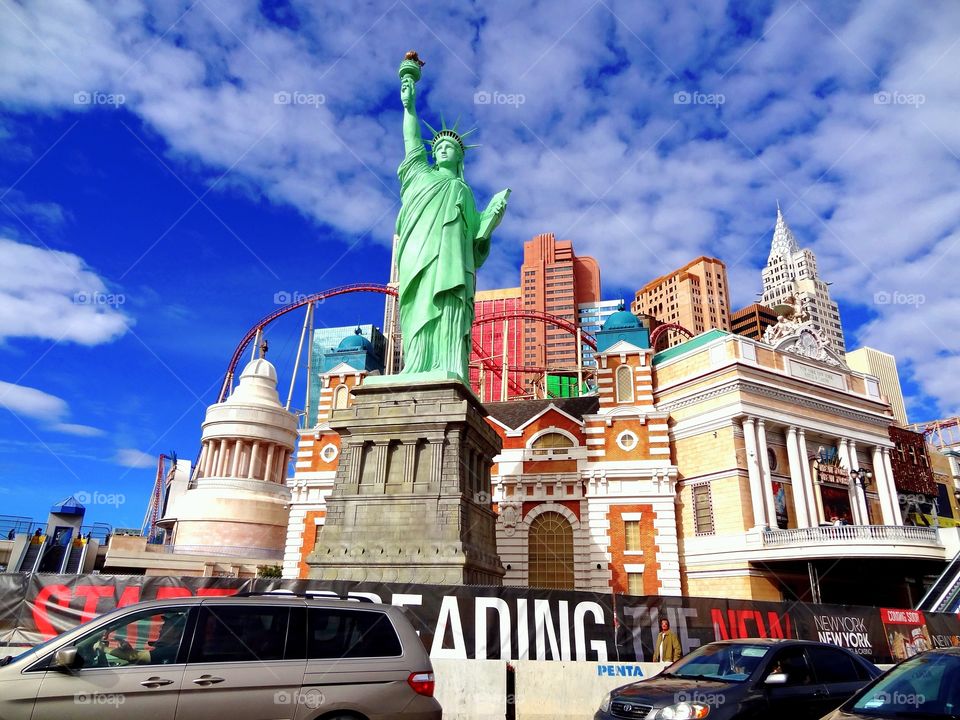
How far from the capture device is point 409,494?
20219mm

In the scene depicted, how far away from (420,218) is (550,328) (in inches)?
4750

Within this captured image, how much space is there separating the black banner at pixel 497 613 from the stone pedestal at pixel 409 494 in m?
5.21

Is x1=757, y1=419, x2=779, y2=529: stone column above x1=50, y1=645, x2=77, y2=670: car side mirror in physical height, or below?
above

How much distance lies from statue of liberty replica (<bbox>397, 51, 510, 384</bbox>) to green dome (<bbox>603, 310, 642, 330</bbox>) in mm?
13209

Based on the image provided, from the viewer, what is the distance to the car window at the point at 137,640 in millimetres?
6508

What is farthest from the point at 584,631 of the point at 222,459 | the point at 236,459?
the point at 222,459

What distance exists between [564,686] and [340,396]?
2775 cm

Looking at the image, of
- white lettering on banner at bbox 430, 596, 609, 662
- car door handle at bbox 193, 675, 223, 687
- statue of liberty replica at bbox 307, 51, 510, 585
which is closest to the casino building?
statue of liberty replica at bbox 307, 51, 510, 585

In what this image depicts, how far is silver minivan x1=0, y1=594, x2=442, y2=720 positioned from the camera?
6.18 meters

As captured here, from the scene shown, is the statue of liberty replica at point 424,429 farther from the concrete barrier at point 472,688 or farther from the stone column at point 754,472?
the stone column at point 754,472

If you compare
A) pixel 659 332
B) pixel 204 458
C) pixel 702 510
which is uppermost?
pixel 659 332

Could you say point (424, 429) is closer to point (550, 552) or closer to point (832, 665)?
point (550, 552)

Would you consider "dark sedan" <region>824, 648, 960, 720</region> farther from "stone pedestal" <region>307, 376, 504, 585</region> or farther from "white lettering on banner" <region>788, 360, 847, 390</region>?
"white lettering on banner" <region>788, 360, 847, 390</region>

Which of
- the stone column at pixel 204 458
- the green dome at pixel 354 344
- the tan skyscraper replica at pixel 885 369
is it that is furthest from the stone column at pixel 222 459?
the tan skyscraper replica at pixel 885 369
